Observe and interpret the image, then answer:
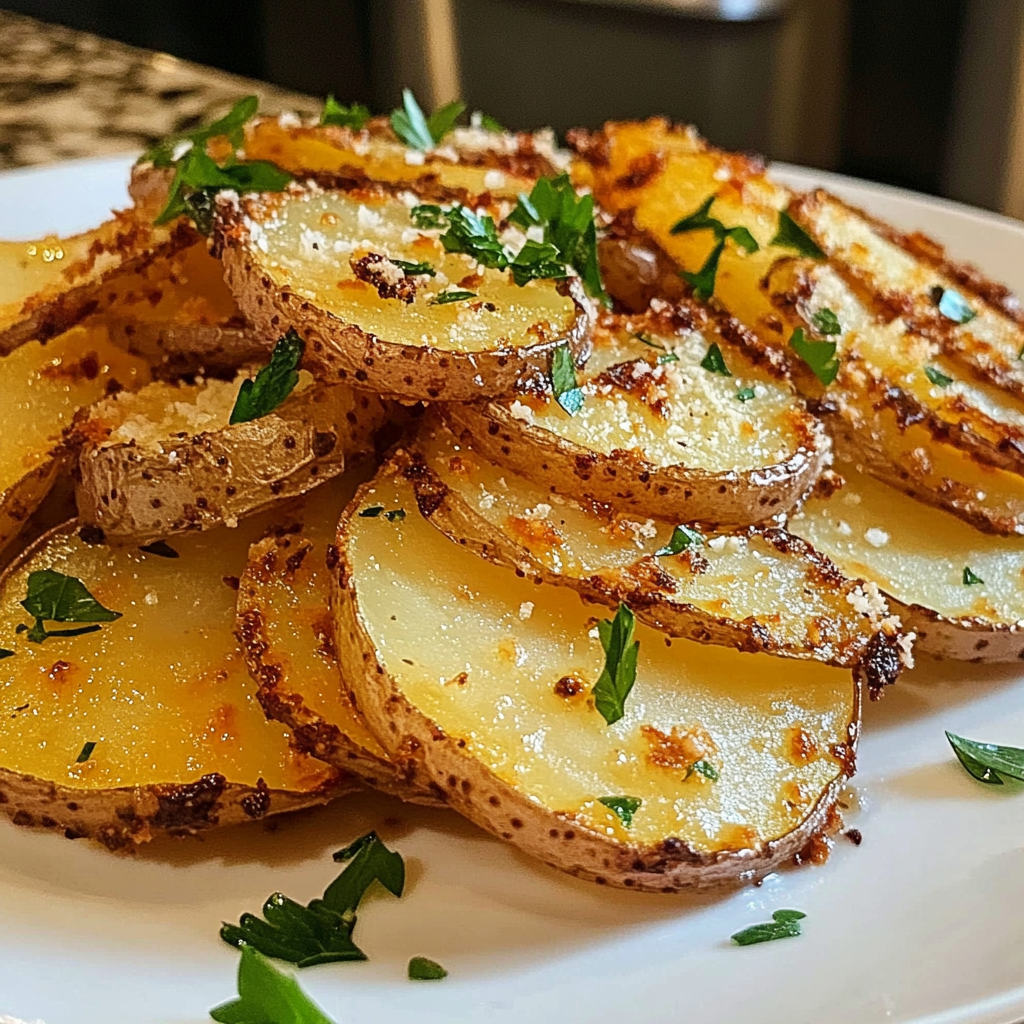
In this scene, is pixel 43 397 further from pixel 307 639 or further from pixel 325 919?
pixel 325 919

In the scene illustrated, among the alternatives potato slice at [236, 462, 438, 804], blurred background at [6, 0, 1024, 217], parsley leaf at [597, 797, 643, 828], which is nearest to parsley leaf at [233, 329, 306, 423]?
potato slice at [236, 462, 438, 804]

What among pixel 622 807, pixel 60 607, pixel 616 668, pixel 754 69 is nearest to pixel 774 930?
pixel 622 807

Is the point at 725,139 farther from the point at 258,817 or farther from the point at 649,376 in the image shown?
the point at 258,817

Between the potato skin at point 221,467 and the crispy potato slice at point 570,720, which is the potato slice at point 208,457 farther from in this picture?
the crispy potato slice at point 570,720

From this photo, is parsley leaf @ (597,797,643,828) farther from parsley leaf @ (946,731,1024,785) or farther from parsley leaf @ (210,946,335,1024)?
parsley leaf @ (946,731,1024,785)

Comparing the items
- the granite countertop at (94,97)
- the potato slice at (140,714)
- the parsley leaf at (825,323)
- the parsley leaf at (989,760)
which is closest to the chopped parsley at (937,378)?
the parsley leaf at (825,323)

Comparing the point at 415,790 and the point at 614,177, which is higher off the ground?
the point at 614,177

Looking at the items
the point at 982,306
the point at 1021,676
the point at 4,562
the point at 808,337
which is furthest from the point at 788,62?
the point at 4,562
